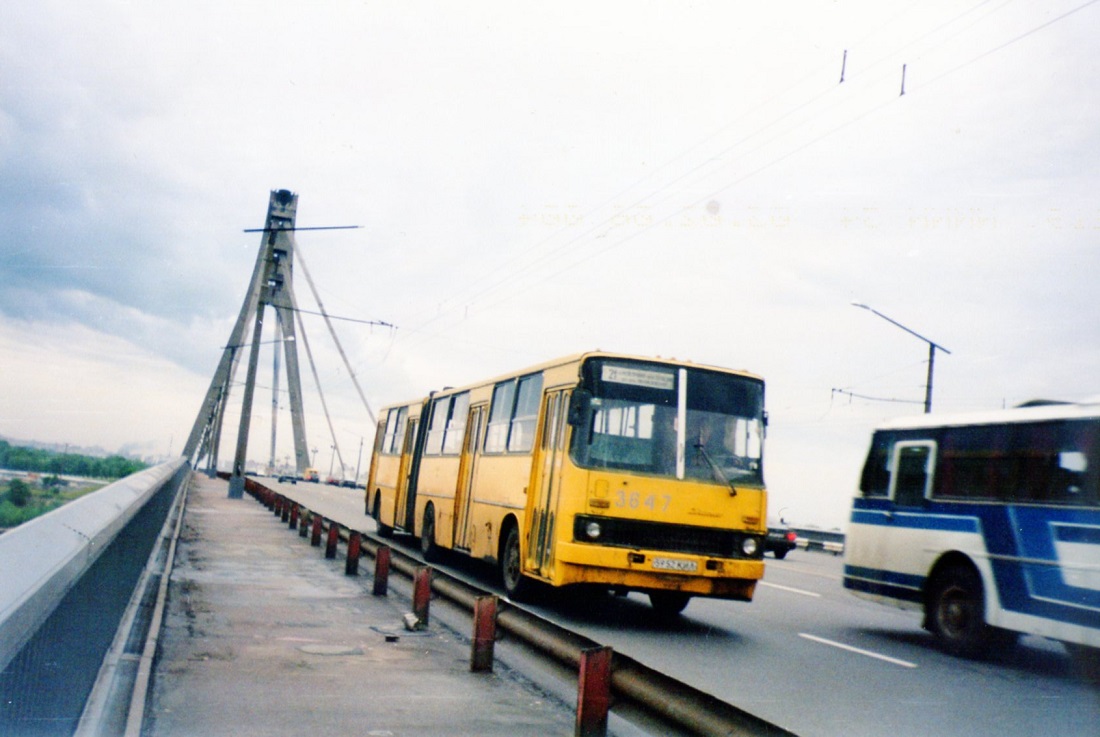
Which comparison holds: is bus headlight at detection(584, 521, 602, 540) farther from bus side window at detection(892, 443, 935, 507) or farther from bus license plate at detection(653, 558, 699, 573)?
bus side window at detection(892, 443, 935, 507)

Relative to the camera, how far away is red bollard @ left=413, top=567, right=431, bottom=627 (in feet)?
34.9

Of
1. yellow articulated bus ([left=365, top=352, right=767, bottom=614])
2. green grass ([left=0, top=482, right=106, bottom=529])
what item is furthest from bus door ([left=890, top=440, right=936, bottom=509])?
green grass ([left=0, top=482, right=106, bottom=529])

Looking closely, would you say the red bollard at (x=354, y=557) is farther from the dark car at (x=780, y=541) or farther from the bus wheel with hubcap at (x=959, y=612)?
the dark car at (x=780, y=541)

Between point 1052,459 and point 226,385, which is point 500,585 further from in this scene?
point 226,385

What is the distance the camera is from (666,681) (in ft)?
17.1

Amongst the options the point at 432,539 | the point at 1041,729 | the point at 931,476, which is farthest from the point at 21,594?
the point at 432,539

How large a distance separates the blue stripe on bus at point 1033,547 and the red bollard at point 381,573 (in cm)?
657

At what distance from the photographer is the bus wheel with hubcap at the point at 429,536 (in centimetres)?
→ 1944

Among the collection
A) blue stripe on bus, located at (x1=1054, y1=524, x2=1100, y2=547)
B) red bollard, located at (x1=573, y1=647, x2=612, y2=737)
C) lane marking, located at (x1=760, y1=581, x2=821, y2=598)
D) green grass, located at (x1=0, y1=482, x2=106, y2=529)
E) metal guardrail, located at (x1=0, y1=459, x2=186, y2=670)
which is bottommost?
lane marking, located at (x1=760, y1=581, x2=821, y2=598)

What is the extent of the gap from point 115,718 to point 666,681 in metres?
3.25

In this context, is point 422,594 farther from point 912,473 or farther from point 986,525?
point 912,473

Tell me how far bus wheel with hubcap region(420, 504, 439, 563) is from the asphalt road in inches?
189

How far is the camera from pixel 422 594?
428 inches

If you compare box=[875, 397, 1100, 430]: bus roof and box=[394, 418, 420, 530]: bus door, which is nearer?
box=[875, 397, 1100, 430]: bus roof
